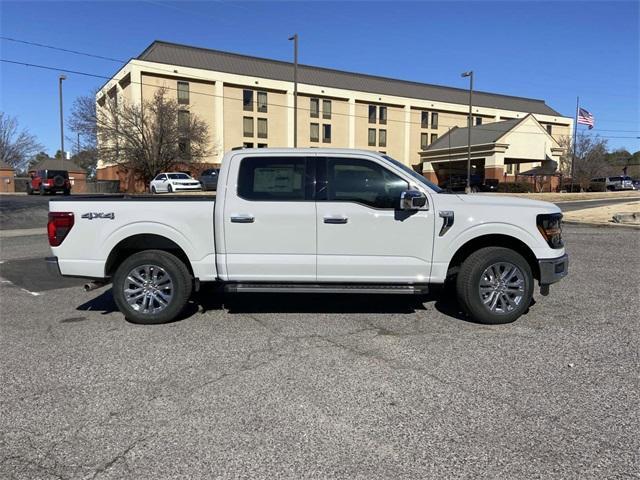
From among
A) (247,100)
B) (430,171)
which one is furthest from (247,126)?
(430,171)

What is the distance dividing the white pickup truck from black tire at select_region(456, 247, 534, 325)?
0.04 ft

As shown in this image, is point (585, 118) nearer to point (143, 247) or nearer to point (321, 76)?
point (321, 76)

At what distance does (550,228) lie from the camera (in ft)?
18.9

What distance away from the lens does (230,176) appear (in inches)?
230

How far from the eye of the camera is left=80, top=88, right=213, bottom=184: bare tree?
1746 inches

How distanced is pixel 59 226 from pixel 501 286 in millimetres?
5143

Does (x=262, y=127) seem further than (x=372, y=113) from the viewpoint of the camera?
No

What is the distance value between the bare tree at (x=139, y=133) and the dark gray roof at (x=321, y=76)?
28.9 feet

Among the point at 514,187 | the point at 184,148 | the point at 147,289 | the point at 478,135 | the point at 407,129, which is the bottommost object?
the point at 147,289

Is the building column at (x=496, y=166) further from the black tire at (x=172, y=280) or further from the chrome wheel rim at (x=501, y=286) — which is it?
the black tire at (x=172, y=280)

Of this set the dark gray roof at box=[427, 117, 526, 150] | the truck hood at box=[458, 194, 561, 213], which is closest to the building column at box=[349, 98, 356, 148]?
the dark gray roof at box=[427, 117, 526, 150]

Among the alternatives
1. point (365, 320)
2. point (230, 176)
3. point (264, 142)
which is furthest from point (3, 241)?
point (264, 142)

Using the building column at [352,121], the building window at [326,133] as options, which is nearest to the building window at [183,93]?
the building window at [326,133]

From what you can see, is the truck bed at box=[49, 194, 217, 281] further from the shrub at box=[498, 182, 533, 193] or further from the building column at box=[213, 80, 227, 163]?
the building column at box=[213, 80, 227, 163]
